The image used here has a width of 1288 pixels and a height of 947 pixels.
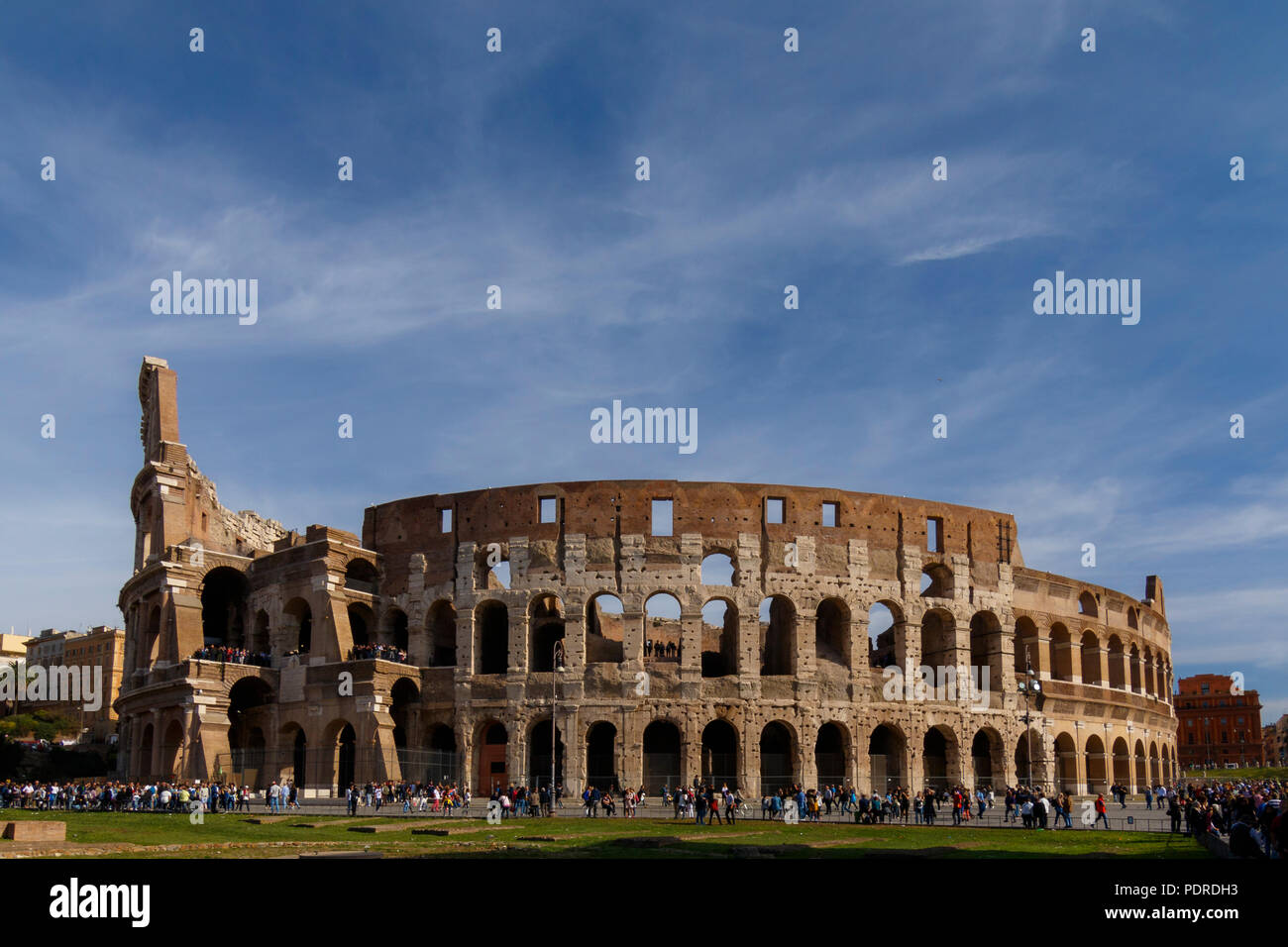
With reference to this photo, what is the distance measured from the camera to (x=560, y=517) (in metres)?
47.5

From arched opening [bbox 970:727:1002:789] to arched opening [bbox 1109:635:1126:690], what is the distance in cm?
1035

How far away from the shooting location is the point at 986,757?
50.8 meters

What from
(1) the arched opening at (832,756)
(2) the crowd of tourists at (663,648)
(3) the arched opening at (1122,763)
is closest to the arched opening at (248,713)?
(2) the crowd of tourists at (663,648)

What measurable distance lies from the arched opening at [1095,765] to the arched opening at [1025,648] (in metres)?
5.00

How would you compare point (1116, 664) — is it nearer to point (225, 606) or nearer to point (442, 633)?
point (442, 633)

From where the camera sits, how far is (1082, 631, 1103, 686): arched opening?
55531 millimetres

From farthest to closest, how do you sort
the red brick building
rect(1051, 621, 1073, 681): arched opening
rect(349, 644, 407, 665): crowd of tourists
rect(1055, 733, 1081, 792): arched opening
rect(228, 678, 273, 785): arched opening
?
the red brick building, rect(1051, 621, 1073, 681): arched opening, rect(1055, 733, 1081, 792): arched opening, rect(228, 678, 273, 785): arched opening, rect(349, 644, 407, 665): crowd of tourists

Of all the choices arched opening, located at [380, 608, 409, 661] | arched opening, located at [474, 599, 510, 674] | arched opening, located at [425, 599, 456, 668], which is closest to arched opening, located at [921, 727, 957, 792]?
arched opening, located at [474, 599, 510, 674]

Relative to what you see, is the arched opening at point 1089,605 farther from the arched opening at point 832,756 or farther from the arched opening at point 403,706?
the arched opening at point 403,706

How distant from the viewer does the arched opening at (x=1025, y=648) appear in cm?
5219

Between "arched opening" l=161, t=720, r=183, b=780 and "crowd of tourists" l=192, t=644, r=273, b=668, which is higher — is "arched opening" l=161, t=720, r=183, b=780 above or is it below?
below

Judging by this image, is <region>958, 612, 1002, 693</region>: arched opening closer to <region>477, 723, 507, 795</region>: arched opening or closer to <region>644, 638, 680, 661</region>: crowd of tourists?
<region>644, 638, 680, 661</region>: crowd of tourists
